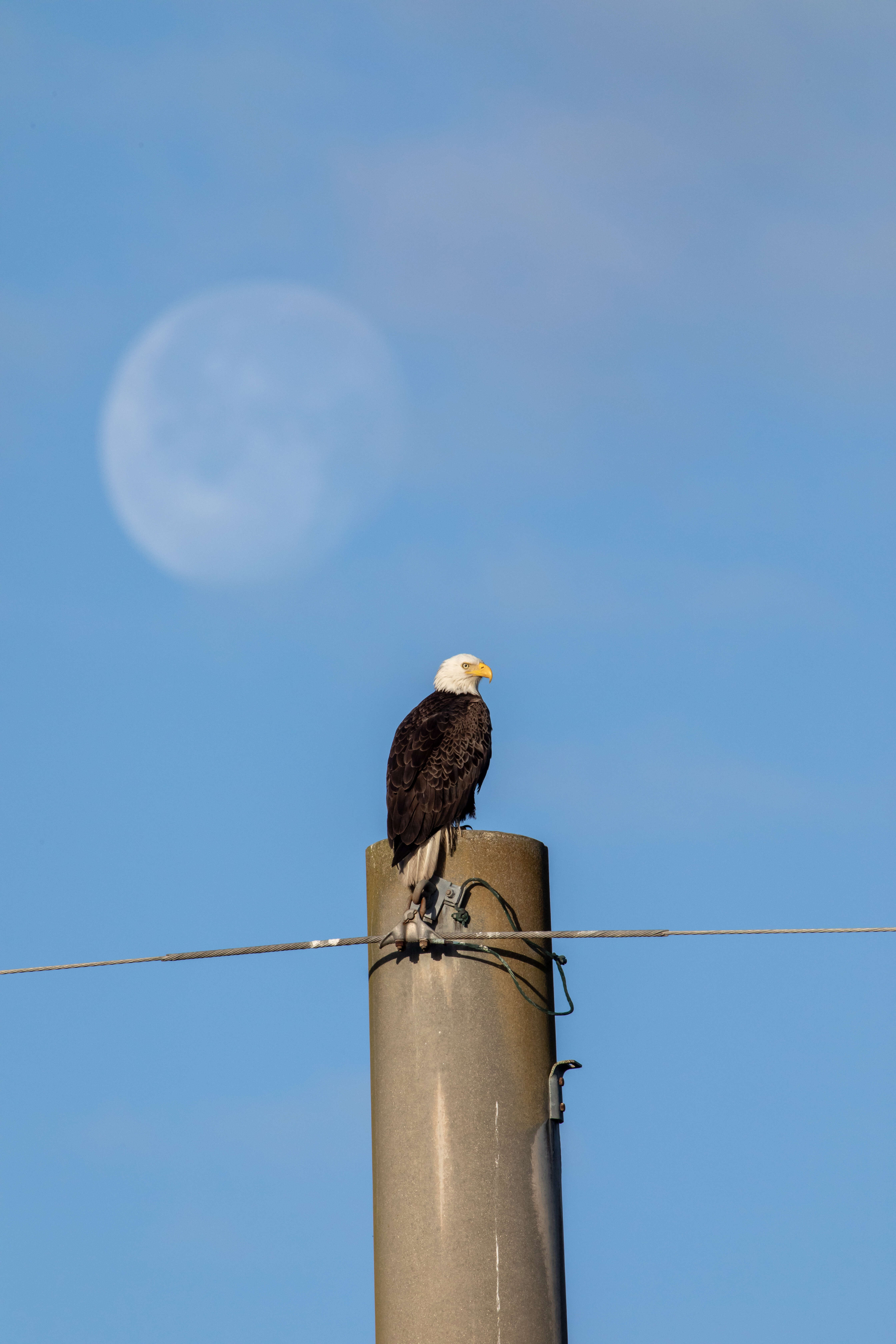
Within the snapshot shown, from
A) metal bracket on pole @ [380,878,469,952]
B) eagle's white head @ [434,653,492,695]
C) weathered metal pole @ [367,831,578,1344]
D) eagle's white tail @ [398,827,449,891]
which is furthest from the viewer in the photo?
eagle's white head @ [434,653,492,695]

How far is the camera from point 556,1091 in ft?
27.3

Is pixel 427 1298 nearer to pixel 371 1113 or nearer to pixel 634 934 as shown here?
pixel 371 1113

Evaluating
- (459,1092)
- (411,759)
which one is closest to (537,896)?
(459,1092)

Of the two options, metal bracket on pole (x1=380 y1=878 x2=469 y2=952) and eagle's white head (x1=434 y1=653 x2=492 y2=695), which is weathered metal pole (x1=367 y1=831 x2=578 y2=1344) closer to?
metal bracket on pole (x1=380 y1=878 x2=469 y2=952)

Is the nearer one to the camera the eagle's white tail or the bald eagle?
the eagle's white tail

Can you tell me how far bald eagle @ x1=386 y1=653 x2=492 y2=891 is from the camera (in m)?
9.27

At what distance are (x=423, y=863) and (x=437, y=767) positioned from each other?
272 cm

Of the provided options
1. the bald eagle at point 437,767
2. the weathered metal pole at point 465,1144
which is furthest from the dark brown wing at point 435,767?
the weathered metal pole at point 465,1144

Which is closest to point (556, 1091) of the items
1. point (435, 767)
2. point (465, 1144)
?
point (465, 1144)

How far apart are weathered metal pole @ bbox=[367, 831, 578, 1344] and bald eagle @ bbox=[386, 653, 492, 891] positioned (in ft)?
1.97

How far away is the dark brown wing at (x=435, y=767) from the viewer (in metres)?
10.1

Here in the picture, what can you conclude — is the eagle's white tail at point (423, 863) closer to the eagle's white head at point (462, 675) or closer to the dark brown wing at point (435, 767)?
the dark brown wing at point (435, 767)

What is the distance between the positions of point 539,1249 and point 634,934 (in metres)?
1.64

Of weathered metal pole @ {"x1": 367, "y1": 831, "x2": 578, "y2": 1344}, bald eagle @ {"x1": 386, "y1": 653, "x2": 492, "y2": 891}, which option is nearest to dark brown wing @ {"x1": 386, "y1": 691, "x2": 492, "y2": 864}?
bald eagle @ {"x1": 386, "y1": 653, "x2": 492, "y2": 891}
